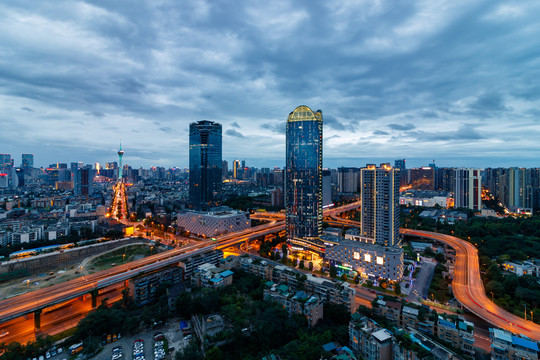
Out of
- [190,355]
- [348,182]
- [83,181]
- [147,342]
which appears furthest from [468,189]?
[83,181]

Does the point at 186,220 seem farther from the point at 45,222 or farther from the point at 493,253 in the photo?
the point at 493,253

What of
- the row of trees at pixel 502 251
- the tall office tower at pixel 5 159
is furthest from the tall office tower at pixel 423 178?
the tall office tower at pixel 5 159

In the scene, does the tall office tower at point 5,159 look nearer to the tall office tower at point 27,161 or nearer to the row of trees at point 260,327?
the tall office tower at point 27,161

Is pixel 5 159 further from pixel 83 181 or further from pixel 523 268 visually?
pixel 523 268

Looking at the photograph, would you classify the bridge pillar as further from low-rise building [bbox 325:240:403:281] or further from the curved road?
the curved road

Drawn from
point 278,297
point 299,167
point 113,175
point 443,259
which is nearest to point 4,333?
point 278,297

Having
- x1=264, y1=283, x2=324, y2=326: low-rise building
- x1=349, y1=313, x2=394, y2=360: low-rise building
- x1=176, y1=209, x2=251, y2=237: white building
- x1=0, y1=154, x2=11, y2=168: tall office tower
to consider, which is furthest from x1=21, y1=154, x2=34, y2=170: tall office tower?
x1=349, y1=313, x2=394, y2=360: low-rise building
